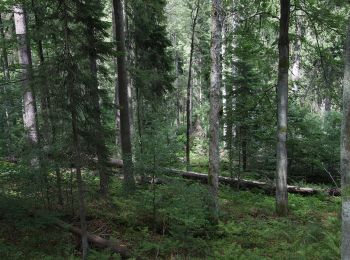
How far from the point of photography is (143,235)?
8961 millimetres

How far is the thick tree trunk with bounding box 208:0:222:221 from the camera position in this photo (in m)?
9.30

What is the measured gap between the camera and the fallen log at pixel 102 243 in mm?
7819

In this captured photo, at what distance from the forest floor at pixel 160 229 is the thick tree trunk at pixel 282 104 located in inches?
28.4

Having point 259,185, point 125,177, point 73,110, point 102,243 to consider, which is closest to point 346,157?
point 73,110

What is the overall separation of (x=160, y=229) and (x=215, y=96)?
3.99 meters

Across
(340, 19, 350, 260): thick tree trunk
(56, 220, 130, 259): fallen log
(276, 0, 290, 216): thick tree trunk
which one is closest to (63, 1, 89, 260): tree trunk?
(56, 220, 130, 259): fallen log

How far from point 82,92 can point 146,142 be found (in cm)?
211

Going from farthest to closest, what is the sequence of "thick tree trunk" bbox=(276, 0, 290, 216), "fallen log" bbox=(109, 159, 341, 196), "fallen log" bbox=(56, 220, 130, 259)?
"fallen log" bbox=(109, 159, 341, 196), "thick tree trunk" bbox=(276, 0, 290, 216), "fallen log" bbox=(56, 220, 130, 259)

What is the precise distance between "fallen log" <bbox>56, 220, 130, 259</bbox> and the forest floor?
0.48 ft

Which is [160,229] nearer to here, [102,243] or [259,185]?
[102,243]

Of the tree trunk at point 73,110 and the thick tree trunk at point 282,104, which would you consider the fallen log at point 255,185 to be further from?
the tree trunk at point 73,110

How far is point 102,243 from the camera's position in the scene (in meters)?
8.13

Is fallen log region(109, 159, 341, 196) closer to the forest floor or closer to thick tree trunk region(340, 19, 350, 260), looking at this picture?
the forest floor

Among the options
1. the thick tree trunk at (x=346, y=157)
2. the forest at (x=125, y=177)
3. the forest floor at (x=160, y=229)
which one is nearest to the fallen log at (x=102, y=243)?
the forest at (x=125, y=177)
